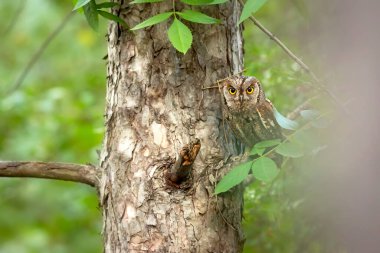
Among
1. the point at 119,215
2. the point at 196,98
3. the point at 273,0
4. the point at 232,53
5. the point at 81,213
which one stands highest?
the point at 273,0

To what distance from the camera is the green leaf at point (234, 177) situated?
286 cm

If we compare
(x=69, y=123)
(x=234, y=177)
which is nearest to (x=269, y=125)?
(x=234, y=177)

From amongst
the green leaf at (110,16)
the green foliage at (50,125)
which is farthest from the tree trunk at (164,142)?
the green foliage at (50,125)

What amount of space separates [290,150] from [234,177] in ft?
0.78

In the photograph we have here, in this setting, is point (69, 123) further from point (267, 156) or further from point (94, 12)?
point (267, 156)

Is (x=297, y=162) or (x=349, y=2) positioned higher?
(x=297, y=162)

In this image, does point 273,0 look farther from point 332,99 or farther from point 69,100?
point 332,99

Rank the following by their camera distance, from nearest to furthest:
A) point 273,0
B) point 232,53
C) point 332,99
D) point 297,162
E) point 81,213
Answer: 1. point 332,99
2. point 232,53
3. point 297,162
4. point 273,0
5. point 81,213

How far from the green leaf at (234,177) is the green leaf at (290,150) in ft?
0.42

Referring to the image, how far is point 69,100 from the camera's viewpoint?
23.1ft

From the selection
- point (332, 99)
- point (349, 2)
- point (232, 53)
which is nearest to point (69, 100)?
point (232, 53)

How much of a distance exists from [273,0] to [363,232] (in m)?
4.23

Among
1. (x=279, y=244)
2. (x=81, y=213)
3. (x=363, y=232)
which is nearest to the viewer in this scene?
(x=363, y=232)

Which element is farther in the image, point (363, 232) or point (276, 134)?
point (276, 134)
